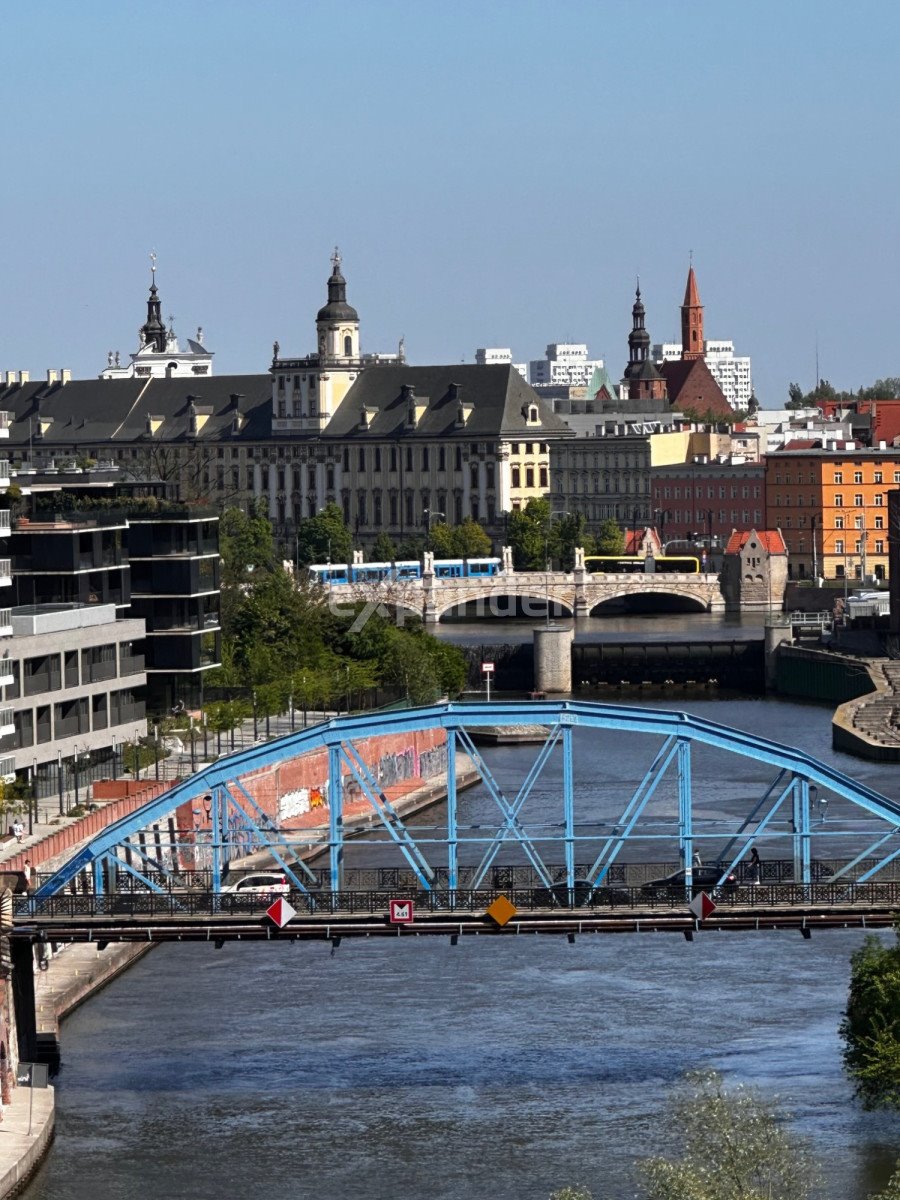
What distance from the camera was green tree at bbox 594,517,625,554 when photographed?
168m

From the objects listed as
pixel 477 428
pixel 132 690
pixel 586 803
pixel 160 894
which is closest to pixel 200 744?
pixel 132 690

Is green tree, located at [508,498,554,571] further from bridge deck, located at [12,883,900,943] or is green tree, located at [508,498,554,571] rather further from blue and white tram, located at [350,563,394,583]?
bridge deck, located at [12,883,900,943]

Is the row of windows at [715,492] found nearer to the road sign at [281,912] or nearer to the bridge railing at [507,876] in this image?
the bridge railing at [507,876]

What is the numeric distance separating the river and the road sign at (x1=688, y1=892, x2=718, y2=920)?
8.28ft

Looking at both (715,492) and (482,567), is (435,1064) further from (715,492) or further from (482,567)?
(715,492)

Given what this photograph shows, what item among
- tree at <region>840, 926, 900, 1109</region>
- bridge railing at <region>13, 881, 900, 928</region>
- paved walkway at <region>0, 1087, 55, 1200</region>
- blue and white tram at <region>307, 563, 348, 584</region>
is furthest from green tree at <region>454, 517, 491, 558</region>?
paved walkway at <region>0, 1087, 55, 1200</region>

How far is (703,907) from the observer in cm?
4312

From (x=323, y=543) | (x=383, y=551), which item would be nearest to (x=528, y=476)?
(x=383, y=551)

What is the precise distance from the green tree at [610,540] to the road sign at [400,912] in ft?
408

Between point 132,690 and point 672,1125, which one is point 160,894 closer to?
point 672,1125

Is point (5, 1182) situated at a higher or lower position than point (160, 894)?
lower

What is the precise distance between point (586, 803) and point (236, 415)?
125 metres

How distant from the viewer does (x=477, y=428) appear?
187 m

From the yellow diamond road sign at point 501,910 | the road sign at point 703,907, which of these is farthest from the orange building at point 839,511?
the yellow diamond road sign at point 501,910
